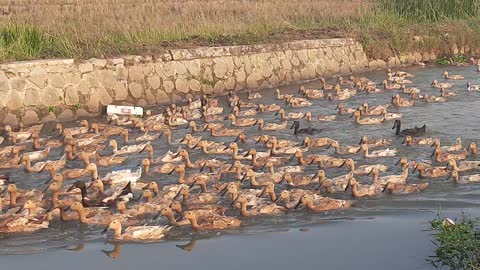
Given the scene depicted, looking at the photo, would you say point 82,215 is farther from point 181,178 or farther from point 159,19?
point 159,19

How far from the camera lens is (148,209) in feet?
34.4

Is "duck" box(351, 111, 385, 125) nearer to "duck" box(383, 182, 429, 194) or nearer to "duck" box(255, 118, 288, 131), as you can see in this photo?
"duck" box(255, 118, 288, 131)

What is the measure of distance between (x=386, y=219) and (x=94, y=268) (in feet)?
12.3

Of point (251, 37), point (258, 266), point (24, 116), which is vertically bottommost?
point (258, 266)

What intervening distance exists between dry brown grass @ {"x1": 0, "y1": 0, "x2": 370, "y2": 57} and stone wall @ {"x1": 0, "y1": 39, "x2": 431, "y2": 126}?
59 cm

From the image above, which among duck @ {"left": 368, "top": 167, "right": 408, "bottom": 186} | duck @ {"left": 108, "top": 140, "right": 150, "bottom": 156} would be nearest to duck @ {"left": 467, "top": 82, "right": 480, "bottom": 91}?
duck @ {"left": 368, "top": 167, "right": 408, "bottom": 186}

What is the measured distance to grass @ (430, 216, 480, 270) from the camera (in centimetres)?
745

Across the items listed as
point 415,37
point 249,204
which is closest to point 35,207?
point 249,204

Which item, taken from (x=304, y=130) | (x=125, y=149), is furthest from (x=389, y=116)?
(x=125, y=149)

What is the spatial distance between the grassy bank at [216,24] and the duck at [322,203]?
8.57 meters

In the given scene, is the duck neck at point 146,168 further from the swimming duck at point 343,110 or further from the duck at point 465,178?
the swimming duck at point 343,110

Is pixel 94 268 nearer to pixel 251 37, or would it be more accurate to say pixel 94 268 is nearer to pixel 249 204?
pixel 249 204

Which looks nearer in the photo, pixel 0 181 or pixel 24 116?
pixel 0 181

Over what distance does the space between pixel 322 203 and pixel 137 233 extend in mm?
2547
